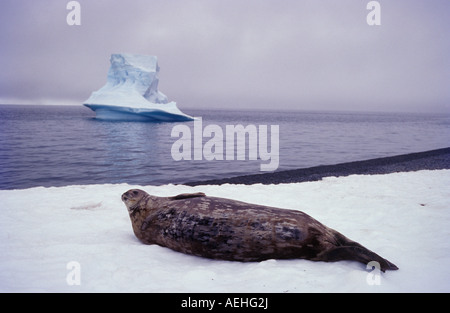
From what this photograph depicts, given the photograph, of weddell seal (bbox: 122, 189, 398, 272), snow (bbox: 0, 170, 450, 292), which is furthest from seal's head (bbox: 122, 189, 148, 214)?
weddell seal (bbox: 122, 189, 398, 272)

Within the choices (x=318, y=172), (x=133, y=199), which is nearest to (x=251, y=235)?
(x=133, y=199)

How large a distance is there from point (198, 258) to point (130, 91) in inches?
1436

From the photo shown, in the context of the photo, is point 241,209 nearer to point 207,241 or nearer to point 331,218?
point 207,241

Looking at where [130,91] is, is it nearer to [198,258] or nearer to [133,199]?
[133,199]

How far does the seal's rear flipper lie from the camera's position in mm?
3078

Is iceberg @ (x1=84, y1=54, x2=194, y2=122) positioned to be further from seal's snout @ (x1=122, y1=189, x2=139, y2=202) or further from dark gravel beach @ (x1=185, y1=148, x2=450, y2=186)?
seal's snout @ (x1=122, y1=189, x2=139, y2=202)

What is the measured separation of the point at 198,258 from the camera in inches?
136

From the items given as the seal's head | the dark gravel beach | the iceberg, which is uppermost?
the iceberg

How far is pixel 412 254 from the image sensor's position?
11.6 ft

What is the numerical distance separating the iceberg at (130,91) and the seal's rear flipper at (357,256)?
1383 inches

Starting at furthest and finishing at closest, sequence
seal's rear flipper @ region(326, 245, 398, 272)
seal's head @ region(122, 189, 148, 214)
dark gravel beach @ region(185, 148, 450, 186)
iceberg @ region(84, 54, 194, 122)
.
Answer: iceberg @ region(84, 54, 194, 122) → dark gravel beach @ region(185, 148, 450, 186) → seal's head @ region(122, 189, 148, 214) → seal's rear flipper @ region(326, 245, 398, 272)

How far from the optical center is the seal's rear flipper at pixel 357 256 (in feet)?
10.1

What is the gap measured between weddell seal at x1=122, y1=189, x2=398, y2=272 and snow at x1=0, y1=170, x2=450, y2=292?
0.10 m

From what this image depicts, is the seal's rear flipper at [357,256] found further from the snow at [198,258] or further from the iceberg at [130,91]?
the iceberg at [130,91]
